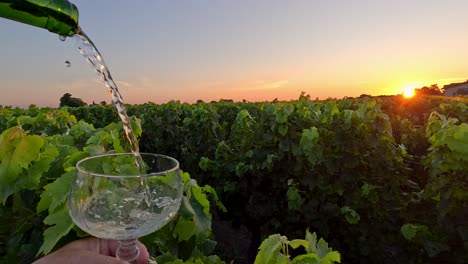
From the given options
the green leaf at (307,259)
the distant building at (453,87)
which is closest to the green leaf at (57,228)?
the green leaf at (307,259)

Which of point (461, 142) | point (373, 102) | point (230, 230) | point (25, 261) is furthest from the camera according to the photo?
point (230, 230)

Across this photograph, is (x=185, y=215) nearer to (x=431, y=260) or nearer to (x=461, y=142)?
(x=461, y=142)

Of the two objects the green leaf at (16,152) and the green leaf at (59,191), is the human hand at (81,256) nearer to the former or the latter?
the green leaf at (59,191)

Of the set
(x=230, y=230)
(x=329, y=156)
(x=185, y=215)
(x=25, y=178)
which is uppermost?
(x=25, y=178)

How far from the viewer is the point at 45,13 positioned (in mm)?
1941

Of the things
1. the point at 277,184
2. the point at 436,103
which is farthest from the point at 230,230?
the point at 436,103

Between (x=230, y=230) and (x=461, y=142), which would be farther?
(x=230, y=230)

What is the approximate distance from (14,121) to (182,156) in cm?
720

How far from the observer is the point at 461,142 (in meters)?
4.19

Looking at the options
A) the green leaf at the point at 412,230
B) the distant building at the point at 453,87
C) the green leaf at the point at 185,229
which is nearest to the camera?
the green leaf at the point at 185,229

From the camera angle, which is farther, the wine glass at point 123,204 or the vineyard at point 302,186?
the vineyard at point 302,186

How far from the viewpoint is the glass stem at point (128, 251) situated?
1.35 meters

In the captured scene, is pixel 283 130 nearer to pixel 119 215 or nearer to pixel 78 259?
pixel 119 215

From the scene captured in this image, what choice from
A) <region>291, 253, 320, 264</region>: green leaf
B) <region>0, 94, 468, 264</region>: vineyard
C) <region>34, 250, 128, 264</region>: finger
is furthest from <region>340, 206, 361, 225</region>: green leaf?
<region>34, 250, 128, 264</region>: finger
